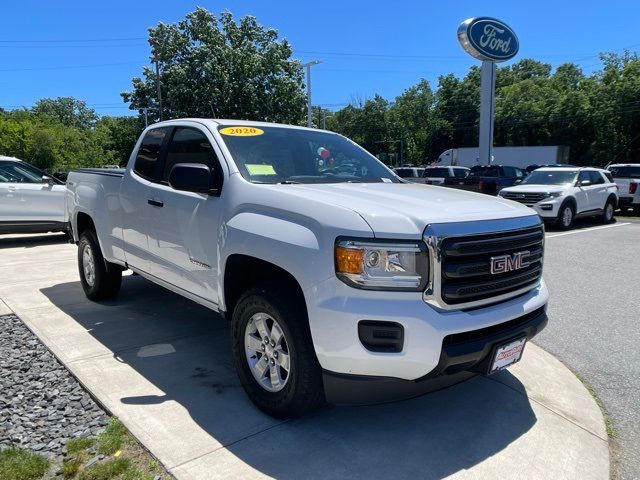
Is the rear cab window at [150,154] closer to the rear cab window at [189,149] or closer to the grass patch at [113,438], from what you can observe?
the rear cab window at [189,149]

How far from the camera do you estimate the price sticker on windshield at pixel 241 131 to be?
162 inches

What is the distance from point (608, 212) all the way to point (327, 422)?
15196 millimetres

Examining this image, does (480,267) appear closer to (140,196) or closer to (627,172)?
(140,196)

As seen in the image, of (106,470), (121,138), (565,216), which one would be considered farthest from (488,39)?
(121,138)

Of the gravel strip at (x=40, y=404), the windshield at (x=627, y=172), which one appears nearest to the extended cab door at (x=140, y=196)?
the gravel strip at (x=40, y=404)

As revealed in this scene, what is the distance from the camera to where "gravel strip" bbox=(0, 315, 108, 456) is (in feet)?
10.4

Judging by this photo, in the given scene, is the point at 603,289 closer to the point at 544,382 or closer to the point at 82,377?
the point at 544,382

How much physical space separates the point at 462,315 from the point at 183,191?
238 cm

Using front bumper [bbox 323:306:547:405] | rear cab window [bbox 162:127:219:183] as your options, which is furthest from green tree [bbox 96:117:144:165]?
front bumper [bbox 323:306:547:405]

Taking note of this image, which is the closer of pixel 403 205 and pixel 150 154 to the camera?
pixel 403 205

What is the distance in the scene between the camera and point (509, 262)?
3.13 metres

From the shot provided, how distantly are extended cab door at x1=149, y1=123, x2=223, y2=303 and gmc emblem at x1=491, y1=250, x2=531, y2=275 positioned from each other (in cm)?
185

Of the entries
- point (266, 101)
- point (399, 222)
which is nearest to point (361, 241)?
point (399, 222)

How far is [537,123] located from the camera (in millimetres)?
47406
